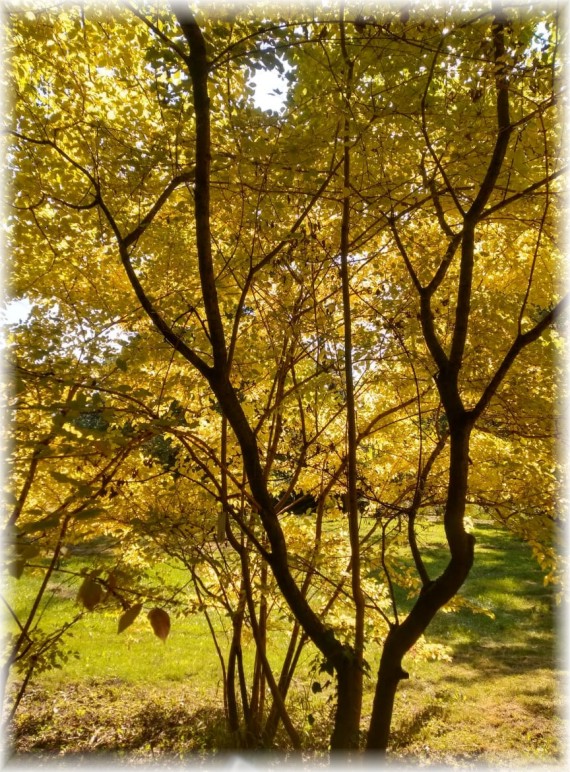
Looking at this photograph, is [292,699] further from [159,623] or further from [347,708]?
[159,623]

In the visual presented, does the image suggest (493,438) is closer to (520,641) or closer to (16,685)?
(520,641)

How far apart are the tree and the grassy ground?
2.24m

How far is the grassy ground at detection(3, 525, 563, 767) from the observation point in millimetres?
5055

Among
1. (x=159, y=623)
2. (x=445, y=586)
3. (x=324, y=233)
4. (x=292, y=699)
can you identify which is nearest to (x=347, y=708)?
(x=445, y=586)

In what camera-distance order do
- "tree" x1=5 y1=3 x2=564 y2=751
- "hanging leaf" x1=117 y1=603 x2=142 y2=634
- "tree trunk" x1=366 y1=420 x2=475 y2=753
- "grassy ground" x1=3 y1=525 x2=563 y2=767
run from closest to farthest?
"hanging leaf" x1=117 y1=603 x2=142 y2=634 → "tree" x1=5 y1=3 x2=564 y2=751 → "tree trunk" x1=366 y1=420 x2=475 y2=753 → "grassy ground" x1=3 y1=525 x2=563 y2=767

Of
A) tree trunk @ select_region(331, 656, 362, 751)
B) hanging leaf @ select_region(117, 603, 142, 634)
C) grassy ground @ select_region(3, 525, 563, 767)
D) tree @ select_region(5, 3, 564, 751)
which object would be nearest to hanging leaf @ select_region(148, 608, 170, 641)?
hanging leaf @ select_region(117, 603, 142, 634)

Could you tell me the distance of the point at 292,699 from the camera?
5195 mm

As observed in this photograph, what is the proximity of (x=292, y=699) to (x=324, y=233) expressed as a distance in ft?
15.5

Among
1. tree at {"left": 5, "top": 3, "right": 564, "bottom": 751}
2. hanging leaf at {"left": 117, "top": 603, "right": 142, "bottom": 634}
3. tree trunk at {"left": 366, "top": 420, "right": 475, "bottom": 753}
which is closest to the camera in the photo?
hanging leaf at {"left": 117, "top": 603, "right": 142, "bottom": 634}

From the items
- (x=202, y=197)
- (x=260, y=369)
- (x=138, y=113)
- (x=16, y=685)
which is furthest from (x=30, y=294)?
(x=16, y=685)

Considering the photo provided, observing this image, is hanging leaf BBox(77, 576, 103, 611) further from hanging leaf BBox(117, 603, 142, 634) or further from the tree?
the tree

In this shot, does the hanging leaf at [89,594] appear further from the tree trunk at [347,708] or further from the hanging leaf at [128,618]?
the tree trunk at [347,708]

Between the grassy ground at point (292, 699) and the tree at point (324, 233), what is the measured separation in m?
2.24

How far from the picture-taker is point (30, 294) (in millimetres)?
3758
